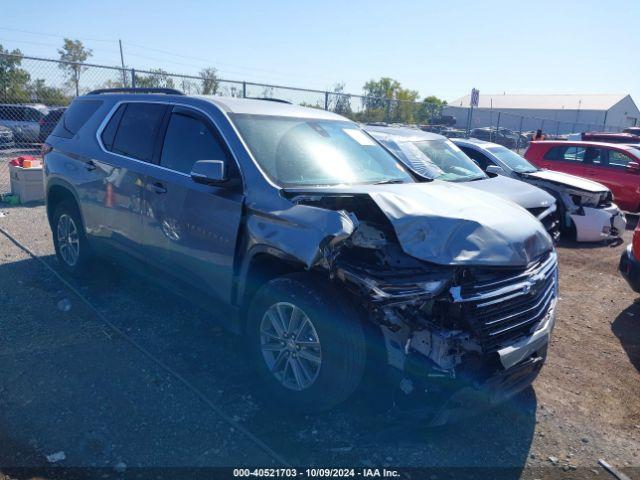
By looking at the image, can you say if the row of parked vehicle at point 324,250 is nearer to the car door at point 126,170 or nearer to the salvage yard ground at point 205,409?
the car door at point 126,170

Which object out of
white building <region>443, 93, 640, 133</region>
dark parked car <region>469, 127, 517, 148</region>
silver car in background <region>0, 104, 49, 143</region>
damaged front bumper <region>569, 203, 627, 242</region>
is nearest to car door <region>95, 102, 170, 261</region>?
damaged front bumper <region>569, 203, 627, 242</region>

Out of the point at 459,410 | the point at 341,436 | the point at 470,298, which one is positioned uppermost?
the point at 470,298

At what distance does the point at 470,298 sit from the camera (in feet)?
9.20

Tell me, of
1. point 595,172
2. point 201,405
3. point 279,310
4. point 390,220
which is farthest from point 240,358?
point 595,172

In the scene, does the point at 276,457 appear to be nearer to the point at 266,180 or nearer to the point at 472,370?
the point at 472,370

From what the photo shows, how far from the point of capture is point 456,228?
298cm

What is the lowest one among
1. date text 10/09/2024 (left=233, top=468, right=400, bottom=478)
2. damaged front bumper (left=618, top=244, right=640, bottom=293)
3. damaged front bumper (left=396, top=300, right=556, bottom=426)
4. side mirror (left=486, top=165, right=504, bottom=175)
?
date text 10/09/2024 (left=233, top=468, right=400, bottom=478)

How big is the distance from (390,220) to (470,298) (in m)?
0.65

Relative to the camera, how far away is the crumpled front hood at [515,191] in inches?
270

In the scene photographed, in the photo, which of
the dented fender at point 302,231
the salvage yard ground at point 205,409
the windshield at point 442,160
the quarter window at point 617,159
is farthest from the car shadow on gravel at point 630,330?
the quarter window at point 617,159

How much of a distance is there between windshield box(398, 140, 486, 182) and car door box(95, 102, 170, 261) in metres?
3.85

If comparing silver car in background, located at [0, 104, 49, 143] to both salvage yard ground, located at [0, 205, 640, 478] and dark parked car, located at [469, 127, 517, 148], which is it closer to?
salvage yard ground, located at [0, 205, 640, 478]

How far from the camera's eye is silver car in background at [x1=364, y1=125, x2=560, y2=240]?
275 inches

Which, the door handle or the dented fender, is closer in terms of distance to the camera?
the dented fender
